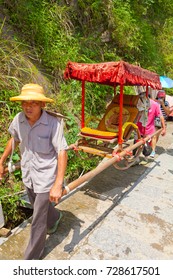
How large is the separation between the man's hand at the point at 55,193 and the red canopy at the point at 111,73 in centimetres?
177

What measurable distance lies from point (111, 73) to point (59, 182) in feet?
6.05

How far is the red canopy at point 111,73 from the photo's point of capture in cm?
338

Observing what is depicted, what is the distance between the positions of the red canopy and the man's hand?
1.77 metres

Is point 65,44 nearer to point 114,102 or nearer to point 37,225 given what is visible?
point 114,102

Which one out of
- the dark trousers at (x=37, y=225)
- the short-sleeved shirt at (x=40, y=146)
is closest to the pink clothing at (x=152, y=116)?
the short-sleeved shirt at (x=40, y=146)

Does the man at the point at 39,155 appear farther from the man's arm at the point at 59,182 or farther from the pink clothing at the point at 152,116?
the pink clothing at the point at 152,116

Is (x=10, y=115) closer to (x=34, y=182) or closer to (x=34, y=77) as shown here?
(x=34, y=77)

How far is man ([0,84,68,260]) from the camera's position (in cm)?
236

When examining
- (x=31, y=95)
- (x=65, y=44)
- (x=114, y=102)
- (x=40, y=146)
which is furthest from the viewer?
(x=65, y=44)

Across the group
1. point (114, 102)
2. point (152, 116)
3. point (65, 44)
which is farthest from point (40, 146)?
point (65, 44)

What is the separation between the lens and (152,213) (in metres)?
3.82

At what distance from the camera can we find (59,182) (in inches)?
92.3

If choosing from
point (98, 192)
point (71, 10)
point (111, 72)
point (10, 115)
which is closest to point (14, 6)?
point (71, 10)

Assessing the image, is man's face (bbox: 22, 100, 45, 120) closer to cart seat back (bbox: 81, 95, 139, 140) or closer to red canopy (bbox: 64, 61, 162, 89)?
red canopy (bbox: 64, 61, 162, 89)
